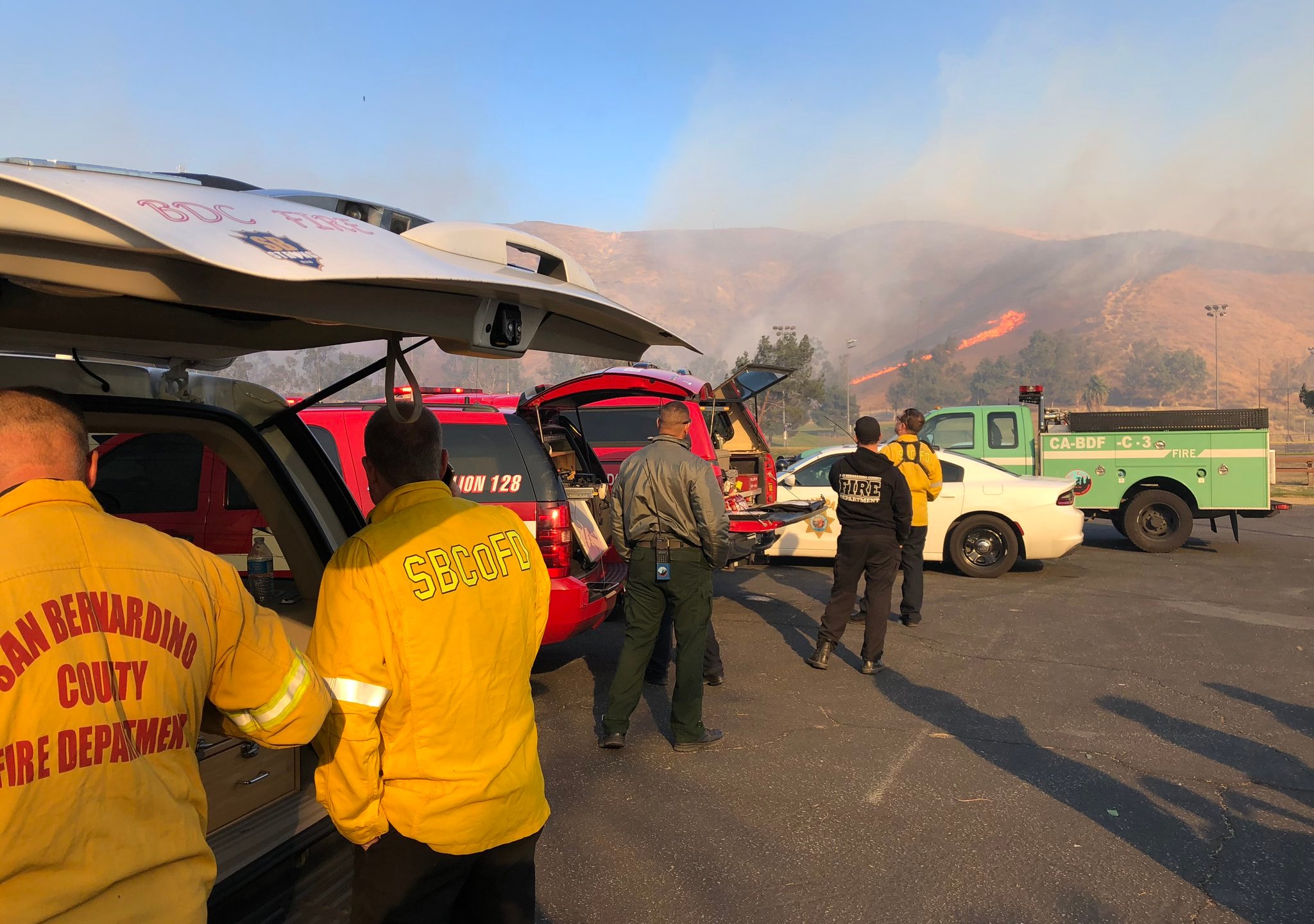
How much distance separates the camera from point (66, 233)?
113 centimetres

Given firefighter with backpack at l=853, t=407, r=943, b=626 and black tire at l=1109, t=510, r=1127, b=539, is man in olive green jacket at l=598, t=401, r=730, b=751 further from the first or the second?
black tire at l=1109, t=510, r=1127, b=539

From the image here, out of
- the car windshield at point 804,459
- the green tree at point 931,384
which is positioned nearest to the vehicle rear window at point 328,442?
the car windshield at point 804,459

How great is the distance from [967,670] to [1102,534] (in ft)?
31.7

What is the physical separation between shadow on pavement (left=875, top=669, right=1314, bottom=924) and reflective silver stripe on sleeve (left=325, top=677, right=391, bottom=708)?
129 inches

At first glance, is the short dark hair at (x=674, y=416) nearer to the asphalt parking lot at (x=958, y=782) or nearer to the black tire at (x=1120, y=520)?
the asphalt parking lot at (x=958, y=782)

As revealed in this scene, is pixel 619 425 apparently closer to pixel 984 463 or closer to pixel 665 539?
pixel 984 463

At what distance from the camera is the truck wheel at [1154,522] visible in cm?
1205

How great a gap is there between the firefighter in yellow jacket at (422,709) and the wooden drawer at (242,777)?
0.46 m

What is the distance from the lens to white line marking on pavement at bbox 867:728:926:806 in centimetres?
426

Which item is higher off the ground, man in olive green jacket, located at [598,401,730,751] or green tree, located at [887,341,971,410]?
green tree, located at [887,341,971,410]

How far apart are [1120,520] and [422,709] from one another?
41.8ft

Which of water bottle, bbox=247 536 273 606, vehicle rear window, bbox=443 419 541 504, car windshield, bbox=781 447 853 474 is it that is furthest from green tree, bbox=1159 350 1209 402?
water bottle, bbox=247 536 273 606

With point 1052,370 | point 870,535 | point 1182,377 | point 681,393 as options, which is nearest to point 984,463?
point 681,393

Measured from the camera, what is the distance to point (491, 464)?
228 inches
